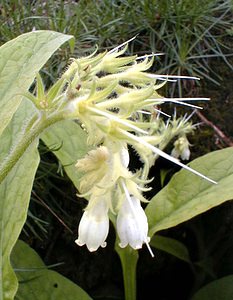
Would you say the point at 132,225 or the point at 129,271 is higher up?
the point at 132,225

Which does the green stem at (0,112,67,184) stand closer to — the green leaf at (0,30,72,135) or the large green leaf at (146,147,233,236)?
the green leaf at (0,30,72,135)

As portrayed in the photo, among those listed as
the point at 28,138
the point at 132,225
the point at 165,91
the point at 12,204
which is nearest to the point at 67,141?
the point at 12,204

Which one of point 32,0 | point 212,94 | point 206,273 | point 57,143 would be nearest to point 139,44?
point 212,94

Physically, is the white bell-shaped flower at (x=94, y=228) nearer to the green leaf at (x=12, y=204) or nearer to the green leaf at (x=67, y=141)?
the green leaf at (x=12, y=204)

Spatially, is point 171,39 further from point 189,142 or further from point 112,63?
point 112,63

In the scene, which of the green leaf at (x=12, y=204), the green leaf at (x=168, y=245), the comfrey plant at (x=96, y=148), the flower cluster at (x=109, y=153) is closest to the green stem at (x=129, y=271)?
the comfrey plant at (x=96, y=148)

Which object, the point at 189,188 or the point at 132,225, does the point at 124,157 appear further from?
the point at 189,188
